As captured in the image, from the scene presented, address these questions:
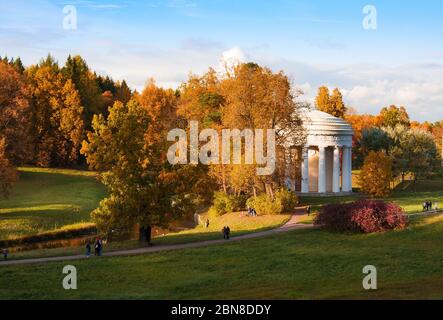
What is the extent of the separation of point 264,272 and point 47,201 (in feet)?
138

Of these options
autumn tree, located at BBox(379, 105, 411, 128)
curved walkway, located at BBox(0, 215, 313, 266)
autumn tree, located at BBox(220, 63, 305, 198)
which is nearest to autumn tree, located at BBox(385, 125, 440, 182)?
autumn tree, located at BBox(379, 105, 411, 128)

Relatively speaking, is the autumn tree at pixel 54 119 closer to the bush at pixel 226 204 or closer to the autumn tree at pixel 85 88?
the autumn tree at pixel 85 88

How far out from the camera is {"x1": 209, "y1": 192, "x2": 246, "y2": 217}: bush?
59062 millimetres

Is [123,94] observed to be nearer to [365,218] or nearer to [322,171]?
[322,171]

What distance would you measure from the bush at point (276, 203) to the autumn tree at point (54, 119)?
43.7m

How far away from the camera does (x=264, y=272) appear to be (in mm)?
30109

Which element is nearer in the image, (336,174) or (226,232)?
(226,232)

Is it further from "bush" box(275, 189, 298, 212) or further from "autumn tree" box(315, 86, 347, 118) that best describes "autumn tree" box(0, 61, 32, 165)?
"autumn tree" box(315, 86, 347, 118)

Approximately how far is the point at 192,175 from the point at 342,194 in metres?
35.9

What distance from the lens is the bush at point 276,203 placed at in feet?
178

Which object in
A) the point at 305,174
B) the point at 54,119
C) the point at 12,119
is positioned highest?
the point at 54,119

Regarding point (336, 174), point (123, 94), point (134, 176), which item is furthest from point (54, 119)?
point (134, 176)

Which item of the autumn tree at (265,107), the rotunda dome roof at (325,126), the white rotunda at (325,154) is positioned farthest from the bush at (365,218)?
the rotunda dome roof at (325,126)
